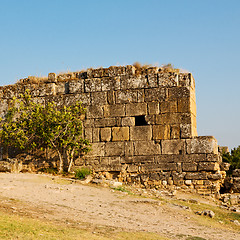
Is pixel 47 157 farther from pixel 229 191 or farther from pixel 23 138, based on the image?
pixel 229 191

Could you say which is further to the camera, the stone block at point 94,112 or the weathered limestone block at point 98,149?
the stone block at point 94,112

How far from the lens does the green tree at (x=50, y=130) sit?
13.8 meters

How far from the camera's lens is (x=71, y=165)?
14.1m

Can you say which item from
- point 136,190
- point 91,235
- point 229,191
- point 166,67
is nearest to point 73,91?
point 166,67

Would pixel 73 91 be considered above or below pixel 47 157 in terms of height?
above

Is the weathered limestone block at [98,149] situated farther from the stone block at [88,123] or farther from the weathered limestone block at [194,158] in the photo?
the weathered limestone block at [194,158]

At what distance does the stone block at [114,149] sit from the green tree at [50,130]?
2.31 feet

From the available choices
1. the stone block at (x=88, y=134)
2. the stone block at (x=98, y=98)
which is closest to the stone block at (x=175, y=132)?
the stone block at (x=98, y=98)

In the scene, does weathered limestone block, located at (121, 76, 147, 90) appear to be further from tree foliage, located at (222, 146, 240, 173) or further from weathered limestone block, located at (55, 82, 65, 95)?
tree foliage, located at (222, 146, 240, 173)

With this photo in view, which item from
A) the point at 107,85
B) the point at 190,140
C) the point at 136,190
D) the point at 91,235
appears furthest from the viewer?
the point at 107,85

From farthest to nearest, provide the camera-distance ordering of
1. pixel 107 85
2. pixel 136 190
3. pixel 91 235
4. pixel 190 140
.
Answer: pixel 107 85, pixel 190 140, pixel 136 190, pixel 91 235

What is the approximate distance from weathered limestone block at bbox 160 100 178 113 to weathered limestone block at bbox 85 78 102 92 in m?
2.39

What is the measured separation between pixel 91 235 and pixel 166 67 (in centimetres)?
880

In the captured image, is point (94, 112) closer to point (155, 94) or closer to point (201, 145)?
point (155, 94)
